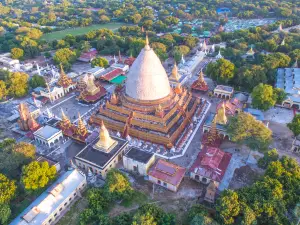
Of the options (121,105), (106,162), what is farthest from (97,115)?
(106,162)

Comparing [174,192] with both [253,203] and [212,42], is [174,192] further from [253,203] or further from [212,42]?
[212,42]

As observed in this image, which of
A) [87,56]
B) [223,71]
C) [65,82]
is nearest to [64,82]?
[65,82]

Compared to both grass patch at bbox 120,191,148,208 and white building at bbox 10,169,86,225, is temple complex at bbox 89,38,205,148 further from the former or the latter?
white building at bbox 10,169,86,225

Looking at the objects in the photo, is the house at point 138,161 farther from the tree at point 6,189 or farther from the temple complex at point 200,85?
the temple complex at point 200,85

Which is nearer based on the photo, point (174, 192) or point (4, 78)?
point (174, 192)

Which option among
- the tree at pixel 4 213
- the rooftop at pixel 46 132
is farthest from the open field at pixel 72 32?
the tree at pixel 4 213

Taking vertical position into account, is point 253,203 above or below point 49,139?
above

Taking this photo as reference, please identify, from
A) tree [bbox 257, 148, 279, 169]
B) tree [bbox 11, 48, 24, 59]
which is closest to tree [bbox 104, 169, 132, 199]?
tree [bbox 257, 148, 279, 169]

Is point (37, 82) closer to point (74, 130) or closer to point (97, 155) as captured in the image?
point (74, 130)
